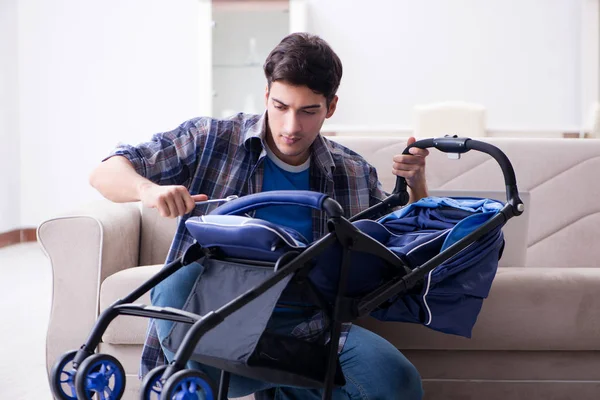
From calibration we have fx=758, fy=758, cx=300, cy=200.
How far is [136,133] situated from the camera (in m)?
6.28

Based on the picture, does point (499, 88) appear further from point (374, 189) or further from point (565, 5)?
point (374, 189)

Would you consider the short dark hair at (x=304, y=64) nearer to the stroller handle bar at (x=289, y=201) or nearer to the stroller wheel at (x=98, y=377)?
the stroller handle bar at (x=289, y=201)

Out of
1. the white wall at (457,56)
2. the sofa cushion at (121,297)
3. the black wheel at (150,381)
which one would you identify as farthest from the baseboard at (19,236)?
the black wheel at (150,381)

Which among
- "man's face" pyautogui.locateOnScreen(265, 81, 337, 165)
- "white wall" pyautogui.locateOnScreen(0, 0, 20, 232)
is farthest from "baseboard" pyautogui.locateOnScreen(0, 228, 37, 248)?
"man's face" pyautogui.locateOnScreen(265, 81, 337, 165)

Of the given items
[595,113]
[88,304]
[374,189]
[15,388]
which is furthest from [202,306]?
[595,113]

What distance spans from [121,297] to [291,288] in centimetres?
79

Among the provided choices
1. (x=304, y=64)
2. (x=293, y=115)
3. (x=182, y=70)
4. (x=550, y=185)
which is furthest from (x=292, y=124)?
(x=182, y=70)

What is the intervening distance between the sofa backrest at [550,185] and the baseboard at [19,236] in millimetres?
4124

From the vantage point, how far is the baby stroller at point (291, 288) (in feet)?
3.74

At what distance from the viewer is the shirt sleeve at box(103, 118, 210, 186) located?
1.56m

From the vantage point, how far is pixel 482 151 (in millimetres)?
1449

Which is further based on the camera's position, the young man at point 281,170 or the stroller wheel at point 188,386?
the young man at point 281,170

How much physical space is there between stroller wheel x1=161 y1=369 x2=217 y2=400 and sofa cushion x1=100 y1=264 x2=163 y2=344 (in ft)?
2.98

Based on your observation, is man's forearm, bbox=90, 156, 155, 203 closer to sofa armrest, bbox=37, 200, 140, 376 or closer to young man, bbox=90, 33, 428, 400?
young man, bbox=90, 33, 428, 400
